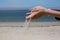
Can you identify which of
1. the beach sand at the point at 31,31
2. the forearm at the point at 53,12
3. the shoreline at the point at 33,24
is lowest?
the beach sand at the point at 31,31

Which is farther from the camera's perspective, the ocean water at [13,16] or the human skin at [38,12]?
the ocean water at [13,16]

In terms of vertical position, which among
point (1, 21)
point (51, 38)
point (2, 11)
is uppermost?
point (2, 11)

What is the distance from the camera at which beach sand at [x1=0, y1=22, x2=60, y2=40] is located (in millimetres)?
1787

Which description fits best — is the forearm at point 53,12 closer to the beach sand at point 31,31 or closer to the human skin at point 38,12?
the human skin at point 38,12

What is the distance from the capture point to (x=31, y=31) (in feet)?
6.16

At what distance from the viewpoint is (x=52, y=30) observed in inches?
73.9

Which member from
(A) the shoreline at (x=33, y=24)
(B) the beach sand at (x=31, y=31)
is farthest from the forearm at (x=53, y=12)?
(A) the shoreline at (x=33, y=24)

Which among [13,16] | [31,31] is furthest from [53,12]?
[13,16]

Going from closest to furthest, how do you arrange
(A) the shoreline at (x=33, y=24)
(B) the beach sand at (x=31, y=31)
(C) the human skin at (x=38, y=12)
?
(C) the human skin at (x=38, y=12)
(B) the beach sand at (x=31, y=31)
(A) the shoreline at (x=33, y=24)

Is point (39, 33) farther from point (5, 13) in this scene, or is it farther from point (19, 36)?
point (5, 13)

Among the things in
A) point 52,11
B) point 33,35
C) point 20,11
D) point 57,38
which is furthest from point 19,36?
point 52,11

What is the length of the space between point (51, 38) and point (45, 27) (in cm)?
23

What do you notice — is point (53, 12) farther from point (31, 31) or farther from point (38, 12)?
point (31, 31)

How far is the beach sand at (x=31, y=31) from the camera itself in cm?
179
